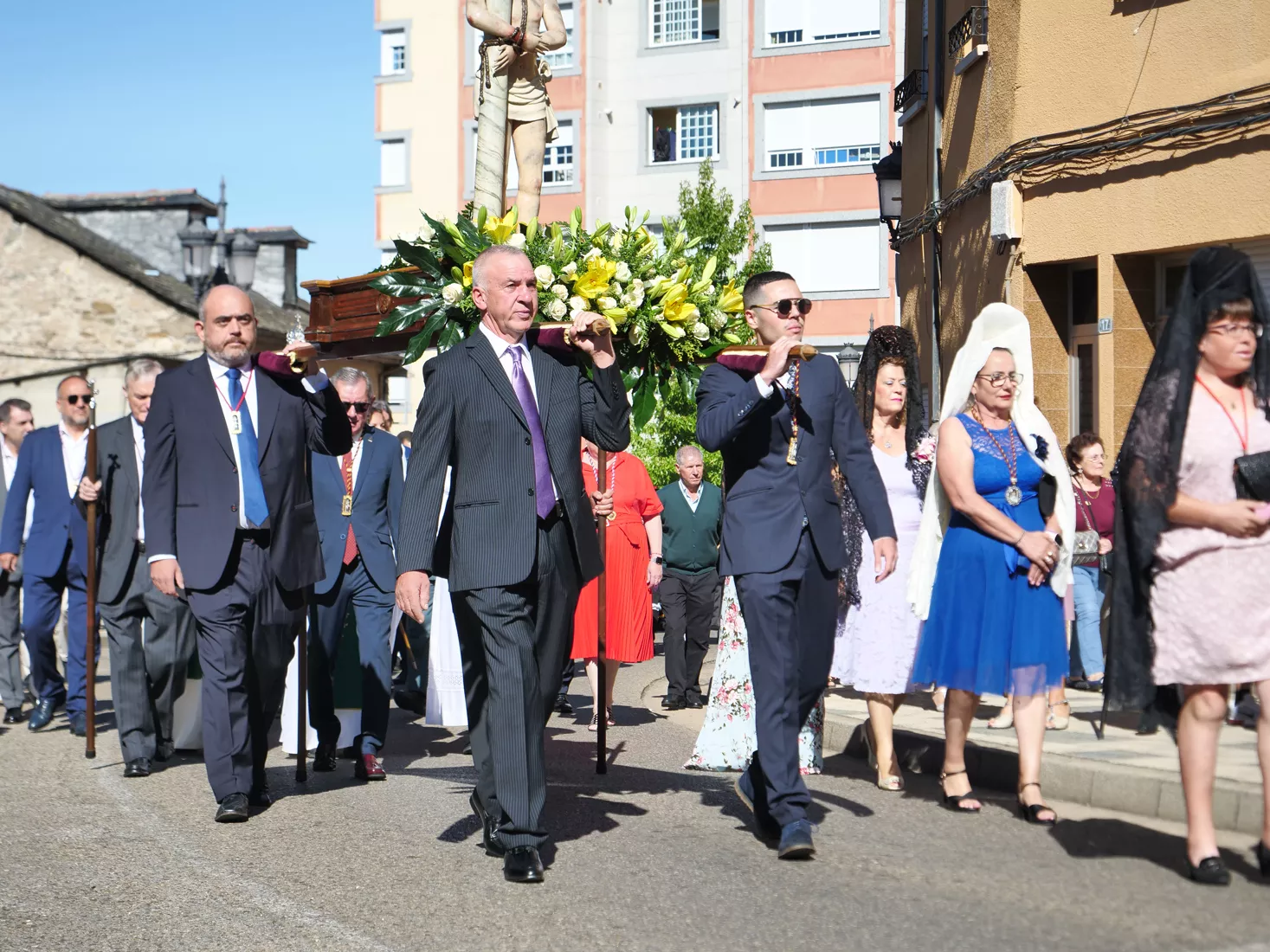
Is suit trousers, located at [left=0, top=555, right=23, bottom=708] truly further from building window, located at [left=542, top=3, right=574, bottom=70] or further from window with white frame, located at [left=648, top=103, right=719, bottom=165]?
building window, located at [left=542, top=3, right=574, bottom=70]

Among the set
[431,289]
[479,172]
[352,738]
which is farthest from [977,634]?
[479,172]

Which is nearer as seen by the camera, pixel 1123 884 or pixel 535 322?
pixel 1123 884

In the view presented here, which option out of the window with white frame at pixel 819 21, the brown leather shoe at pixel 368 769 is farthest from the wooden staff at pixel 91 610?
the window with white frame at pixel 819 21

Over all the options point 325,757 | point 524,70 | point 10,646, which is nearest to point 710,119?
point 524,70

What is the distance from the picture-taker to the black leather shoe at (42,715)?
37.1 feet

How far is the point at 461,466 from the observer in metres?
6.60

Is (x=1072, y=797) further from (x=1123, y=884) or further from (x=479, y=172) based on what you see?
(x=479, y=172)

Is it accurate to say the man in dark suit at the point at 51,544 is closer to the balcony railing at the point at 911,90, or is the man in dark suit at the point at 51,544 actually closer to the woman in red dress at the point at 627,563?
the woman in red dress at the point at 627,563

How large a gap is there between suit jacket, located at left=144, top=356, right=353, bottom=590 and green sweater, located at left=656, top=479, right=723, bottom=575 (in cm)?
560

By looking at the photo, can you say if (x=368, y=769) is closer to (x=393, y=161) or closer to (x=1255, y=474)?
(x=1255, y=474)

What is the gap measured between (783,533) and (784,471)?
0.92 feet

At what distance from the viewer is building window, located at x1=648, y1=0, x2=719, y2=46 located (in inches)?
1812

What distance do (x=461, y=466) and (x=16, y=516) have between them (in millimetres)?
6365

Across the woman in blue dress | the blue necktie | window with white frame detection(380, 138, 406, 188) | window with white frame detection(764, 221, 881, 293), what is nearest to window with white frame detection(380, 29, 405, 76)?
window with white frame detection(380, 138, 406, 188)
